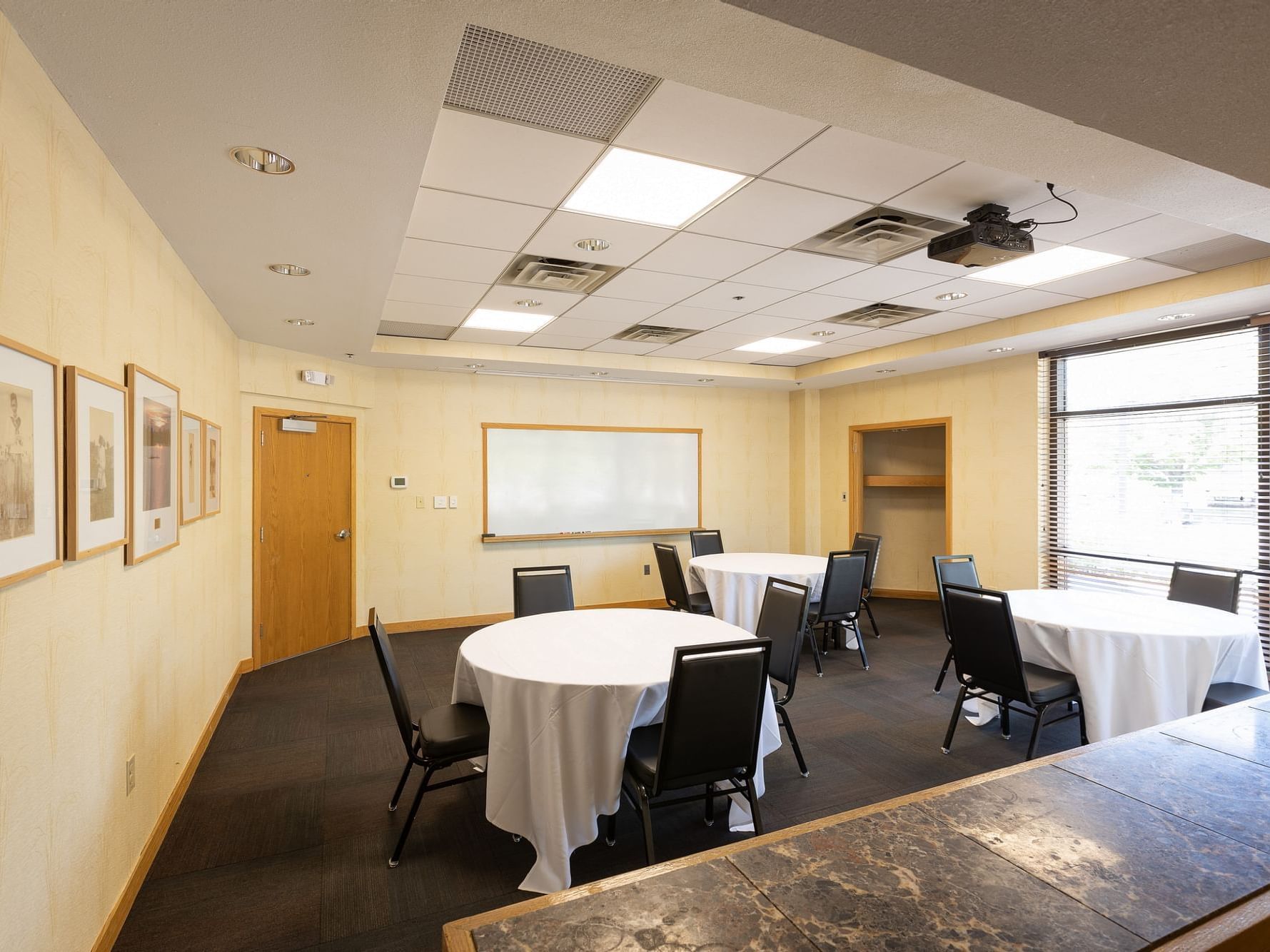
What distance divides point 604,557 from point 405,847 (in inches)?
185

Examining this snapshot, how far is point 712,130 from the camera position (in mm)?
2305

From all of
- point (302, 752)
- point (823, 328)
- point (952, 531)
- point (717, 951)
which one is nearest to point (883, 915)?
point (717, 951)

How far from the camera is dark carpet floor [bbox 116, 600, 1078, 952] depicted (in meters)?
2.27

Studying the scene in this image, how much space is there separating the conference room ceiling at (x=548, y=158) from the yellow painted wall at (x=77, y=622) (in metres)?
0.17

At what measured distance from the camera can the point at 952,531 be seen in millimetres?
6629

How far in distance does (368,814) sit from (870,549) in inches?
181

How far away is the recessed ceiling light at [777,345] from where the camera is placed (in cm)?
590

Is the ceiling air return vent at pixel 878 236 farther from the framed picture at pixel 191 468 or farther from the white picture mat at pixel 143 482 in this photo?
the framed picture at pixel 191 468

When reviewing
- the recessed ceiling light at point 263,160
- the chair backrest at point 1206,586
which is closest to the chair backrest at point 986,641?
the chair backrest at point 1206,586

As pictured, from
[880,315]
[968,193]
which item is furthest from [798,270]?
[880,315]

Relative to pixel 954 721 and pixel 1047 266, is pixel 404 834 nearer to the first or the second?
pixel 954 721

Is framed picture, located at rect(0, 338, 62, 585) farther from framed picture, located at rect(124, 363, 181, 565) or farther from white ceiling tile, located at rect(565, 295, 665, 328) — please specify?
white ceiling tile, located at rect(565, 295, 665, 328)

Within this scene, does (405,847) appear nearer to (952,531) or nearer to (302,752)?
(302,752)

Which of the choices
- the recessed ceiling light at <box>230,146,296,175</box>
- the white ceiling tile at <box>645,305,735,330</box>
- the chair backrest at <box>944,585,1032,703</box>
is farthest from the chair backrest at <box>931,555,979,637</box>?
the recessed ceiling light at <box>230,146,296,175</box>
